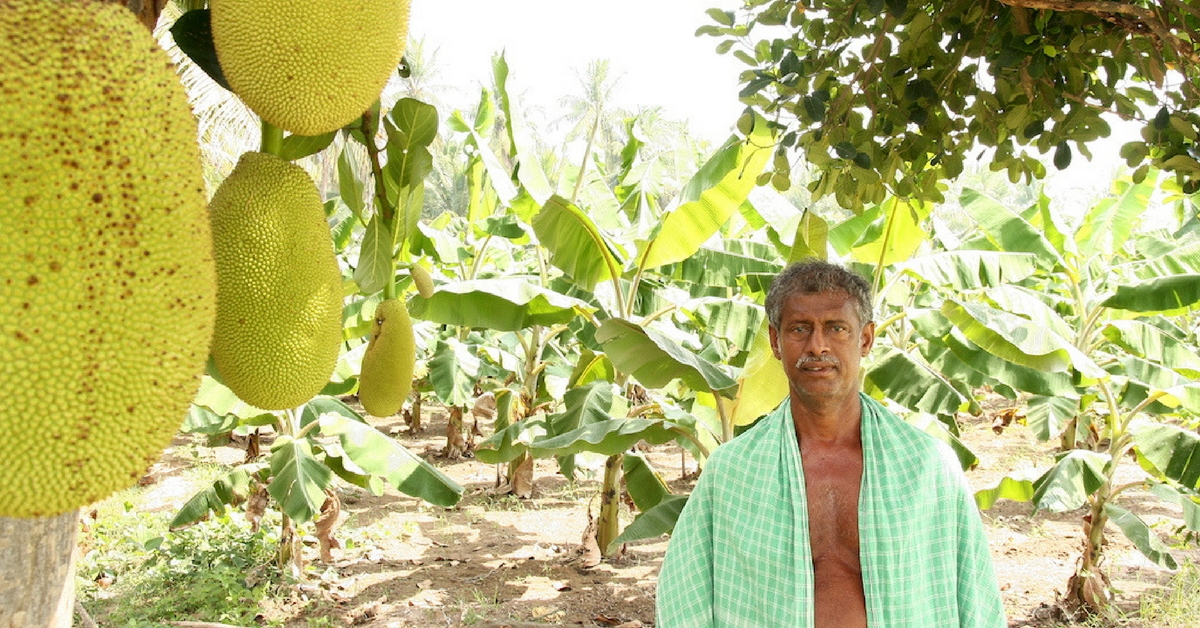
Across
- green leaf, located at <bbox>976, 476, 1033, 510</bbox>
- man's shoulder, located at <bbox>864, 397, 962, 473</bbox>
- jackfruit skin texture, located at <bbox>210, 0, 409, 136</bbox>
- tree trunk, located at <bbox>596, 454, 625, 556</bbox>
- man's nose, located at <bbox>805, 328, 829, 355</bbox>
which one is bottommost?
tree trunk, located at <bbox>596, 454, 625, 556</bbox>

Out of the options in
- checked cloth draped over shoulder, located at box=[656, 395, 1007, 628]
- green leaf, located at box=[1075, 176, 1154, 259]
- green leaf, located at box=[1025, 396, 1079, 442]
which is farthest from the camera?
green leaf, located at box=[1025, 396, 1079, 442]

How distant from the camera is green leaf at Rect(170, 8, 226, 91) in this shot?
1.09m

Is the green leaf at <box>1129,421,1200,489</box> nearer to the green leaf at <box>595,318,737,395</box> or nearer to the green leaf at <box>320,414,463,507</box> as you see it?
the green leaf at <box>595,318,737,395</box>

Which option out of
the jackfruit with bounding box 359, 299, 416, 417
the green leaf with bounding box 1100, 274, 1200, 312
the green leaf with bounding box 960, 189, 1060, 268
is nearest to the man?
the jackfruit with bounding box 359, 299, 416, 417

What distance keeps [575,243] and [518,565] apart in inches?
108

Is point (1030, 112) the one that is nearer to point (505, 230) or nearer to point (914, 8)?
point (914, 8)

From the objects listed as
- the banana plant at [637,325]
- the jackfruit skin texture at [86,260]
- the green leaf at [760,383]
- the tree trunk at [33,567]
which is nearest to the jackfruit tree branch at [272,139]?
the jackfruit skin texture at [86,260]

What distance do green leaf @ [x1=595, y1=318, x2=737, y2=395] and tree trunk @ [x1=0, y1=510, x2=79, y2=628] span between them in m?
2.24

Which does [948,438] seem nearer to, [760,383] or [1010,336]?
[1010,336]

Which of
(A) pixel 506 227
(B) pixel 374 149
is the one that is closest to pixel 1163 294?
(A) pixel 506 227

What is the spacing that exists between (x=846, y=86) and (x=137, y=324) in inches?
66.4

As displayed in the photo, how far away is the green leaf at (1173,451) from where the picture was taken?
13.1ft

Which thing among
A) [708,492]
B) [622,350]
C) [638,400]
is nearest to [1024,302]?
[622,350]

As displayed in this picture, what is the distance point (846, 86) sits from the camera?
2029mm
